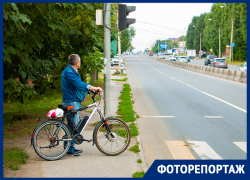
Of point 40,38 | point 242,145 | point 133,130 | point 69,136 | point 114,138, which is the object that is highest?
point 40,38

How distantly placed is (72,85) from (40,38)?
270cm

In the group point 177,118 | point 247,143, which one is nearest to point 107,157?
point 247,143

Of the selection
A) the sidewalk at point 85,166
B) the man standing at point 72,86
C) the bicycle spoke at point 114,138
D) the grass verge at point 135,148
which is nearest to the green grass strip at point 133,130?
the grass verge at point 135,148

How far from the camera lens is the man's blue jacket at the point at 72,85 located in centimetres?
562

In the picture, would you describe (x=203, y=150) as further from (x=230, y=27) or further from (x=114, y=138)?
(x=230, y=27)

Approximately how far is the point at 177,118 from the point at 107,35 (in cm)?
387

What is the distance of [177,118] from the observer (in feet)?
35.6

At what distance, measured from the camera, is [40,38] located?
794 centimetres

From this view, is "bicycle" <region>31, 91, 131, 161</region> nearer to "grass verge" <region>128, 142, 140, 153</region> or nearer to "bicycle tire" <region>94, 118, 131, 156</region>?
"bicycle tire" <region>94, 118, 131, 156</region>

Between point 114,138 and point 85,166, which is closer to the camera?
point 85,166

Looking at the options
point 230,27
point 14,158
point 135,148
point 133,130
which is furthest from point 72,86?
point 230,27

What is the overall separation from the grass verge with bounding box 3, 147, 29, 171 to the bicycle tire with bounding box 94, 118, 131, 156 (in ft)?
4.23

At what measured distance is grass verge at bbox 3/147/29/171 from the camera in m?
5.07

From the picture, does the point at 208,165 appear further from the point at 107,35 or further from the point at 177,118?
the point at 177,118
